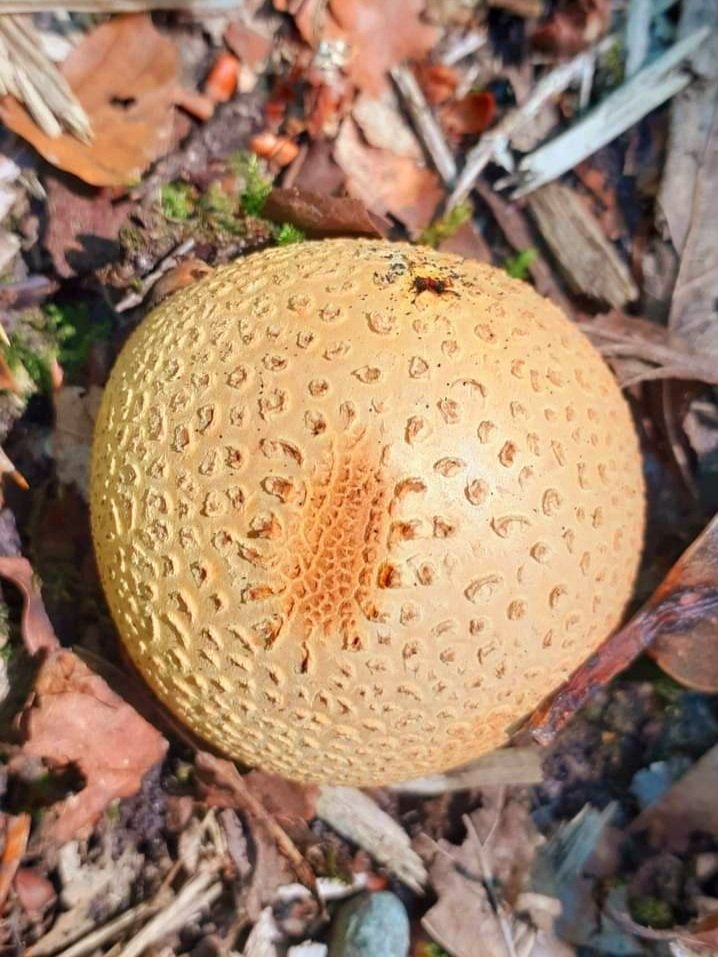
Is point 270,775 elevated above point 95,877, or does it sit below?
above

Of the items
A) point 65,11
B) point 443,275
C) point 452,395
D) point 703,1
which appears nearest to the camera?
point 452,395

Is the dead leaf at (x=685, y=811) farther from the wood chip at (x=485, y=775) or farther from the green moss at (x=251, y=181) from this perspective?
the green moss at (x=251, y=181)

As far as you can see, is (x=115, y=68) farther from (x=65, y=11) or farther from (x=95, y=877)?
(x=95, y=877)

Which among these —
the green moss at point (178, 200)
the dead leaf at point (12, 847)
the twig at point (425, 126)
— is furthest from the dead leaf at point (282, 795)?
the twig at point (425, 126)

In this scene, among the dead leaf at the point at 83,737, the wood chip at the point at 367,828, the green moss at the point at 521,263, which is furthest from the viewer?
the green moss at the point at 521,263

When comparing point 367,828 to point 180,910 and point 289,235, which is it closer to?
point 180,910

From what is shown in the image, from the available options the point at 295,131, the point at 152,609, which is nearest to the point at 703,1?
the point at 295,131

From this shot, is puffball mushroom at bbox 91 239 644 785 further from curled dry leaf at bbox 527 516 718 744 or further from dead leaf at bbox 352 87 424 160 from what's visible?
dead leaf at bbox 352 87 424 160
